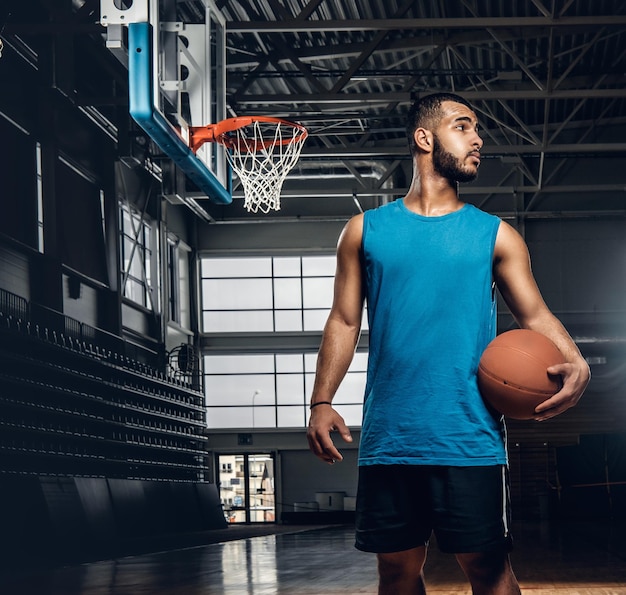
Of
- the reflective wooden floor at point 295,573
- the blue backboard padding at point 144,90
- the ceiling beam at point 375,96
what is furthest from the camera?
the ceiling beam at point 375,96

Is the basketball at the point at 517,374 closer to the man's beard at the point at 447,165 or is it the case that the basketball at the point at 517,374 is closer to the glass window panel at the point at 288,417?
the man's beard at the point at 447,165

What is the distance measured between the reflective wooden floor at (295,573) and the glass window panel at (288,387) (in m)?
14.5

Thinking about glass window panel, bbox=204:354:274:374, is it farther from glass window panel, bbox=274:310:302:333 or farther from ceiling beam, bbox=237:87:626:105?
ceiling beam, bbox=237:87:626:105

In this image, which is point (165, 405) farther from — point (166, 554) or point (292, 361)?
point (166, 554)

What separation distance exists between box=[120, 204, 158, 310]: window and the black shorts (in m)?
17.2

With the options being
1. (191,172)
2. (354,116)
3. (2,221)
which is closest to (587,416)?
(354,116)

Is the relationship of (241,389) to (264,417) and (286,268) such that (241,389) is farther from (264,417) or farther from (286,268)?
(286,268)

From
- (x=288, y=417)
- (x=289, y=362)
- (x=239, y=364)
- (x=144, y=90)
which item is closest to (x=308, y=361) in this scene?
(x=289, y=362)

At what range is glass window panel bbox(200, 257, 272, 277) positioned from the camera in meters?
26.1

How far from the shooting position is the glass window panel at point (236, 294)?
85.3 feet

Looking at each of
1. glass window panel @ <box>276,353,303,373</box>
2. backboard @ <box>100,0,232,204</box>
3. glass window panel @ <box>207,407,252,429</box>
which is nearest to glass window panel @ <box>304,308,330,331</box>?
glass window panel @ <box>276,353,303,373</box>

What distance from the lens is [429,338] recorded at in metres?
2.65

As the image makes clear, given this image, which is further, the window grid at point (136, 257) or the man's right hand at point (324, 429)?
the window grid at point (136, 257)

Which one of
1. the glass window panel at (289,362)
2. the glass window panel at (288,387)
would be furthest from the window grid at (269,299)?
the glass window panel at (288,387)
